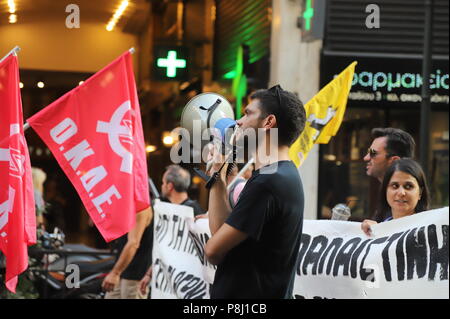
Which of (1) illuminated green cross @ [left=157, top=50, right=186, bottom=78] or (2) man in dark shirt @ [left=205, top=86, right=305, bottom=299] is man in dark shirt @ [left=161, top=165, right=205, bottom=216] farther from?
(2) man in dark shirt @ [left=205, top=86, right=305, bottom=299]

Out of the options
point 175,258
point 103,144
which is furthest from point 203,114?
point 175,258

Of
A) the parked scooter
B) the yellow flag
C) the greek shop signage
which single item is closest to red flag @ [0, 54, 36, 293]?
the yellow flag

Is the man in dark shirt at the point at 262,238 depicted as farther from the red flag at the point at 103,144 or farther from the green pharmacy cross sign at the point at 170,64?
the green pharmacy cross sign at the point at 170,64

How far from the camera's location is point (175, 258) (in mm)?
8039

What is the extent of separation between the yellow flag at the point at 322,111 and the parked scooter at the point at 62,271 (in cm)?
327

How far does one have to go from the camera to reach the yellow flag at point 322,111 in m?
7.83

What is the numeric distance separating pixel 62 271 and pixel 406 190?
6.08 meters

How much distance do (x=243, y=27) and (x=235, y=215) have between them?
1067cm

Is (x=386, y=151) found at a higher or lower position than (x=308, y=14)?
lower

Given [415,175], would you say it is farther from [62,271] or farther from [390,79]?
[390,79]

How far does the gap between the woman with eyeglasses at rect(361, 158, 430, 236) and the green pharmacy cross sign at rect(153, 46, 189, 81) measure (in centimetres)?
688

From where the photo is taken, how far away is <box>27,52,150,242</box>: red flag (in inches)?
257

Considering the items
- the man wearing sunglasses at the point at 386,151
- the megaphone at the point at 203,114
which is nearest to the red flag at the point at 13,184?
the megaphone at the point at 203,114

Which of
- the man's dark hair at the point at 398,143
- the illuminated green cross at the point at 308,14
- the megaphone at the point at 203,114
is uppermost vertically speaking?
the illuminated green cross at the point at 308,14
